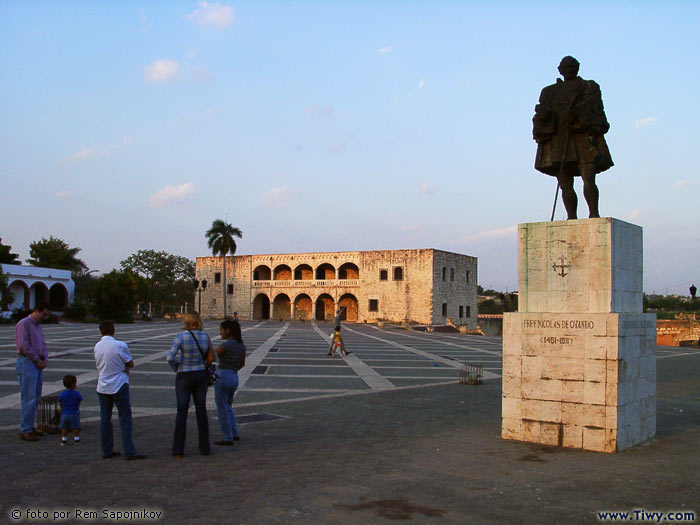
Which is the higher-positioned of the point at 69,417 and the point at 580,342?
the point at 580,342

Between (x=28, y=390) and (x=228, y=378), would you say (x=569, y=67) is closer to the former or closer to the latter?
(x=228, y=378)

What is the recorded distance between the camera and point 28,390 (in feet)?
22.2

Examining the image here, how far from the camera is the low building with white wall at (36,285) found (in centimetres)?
4744

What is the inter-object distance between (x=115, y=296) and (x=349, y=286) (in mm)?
20429

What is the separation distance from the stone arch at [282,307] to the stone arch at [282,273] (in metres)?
1.79

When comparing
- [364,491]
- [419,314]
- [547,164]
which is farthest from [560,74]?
[419,314]

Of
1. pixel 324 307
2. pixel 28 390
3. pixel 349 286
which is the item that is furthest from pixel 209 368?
pixel 324 307

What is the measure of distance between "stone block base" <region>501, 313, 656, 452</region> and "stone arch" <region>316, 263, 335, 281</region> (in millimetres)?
51423

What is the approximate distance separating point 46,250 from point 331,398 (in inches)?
2466

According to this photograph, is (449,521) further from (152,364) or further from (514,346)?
(152,364)

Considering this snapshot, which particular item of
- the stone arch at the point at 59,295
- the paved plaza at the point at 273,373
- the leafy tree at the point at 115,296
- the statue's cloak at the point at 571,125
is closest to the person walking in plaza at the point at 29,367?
the paved plaza at the point at 273,373

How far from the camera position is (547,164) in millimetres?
7523

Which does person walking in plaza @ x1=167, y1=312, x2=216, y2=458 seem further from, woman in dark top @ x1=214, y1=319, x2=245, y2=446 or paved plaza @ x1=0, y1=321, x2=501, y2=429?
paved plaza @ x1=0, y1=321, x2=501, y2=429

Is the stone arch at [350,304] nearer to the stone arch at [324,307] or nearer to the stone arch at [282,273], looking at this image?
the stone arch at [324,307]
